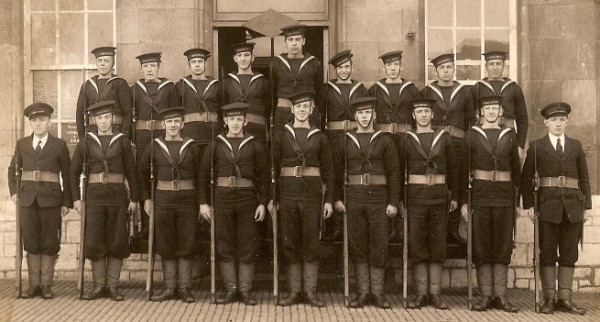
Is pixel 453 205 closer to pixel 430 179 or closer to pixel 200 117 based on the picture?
pixel 430 179

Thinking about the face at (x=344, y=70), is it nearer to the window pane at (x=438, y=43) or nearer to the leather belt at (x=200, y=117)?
the leather belt at (x=200, y=117)

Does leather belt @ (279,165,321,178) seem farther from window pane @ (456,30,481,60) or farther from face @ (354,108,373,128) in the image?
window pane @ (456,30,481,60)

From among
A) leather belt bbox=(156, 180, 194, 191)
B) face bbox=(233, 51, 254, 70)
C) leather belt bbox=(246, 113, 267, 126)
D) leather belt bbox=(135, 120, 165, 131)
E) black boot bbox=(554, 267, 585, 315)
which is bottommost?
black boot bbox=(554, 267, 585, 315)

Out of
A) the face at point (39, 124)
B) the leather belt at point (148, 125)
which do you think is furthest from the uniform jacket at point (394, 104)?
the face at point (39, 124)

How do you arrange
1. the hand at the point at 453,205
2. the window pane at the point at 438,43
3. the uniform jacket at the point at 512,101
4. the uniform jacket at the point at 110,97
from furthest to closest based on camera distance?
the window pane at the point at 438,43
the uniform jacket at the point at 110,97
the uniform jacket at the point at 512,101
the hand at the point at 453,205

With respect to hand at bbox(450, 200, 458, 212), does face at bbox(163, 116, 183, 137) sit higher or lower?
higher

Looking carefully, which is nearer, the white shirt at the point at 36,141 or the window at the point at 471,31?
the white shirt at the point at 36,141

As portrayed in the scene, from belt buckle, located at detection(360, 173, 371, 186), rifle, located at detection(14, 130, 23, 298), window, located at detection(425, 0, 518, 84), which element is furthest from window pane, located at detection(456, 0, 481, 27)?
rifle, located at detection(14, 130, 23, 298)
